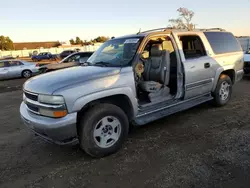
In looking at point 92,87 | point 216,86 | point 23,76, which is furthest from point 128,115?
point 23,76

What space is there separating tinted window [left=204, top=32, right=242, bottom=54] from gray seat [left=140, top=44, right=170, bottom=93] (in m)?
1.47

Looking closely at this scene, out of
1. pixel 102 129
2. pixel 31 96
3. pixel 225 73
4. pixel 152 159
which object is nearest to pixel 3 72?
pixel 31 96

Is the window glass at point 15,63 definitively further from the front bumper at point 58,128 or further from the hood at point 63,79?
the front bumper at point 58,128

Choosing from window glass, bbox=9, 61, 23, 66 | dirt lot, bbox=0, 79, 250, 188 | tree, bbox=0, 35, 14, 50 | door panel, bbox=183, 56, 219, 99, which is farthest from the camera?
tree, bbox=0, 35, 14, 50

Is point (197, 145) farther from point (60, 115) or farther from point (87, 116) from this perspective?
point (60, 115)

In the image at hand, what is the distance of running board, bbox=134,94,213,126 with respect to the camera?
4102mm

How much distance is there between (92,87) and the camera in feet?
11.0

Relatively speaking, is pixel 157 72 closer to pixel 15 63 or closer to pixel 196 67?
pixel 196 67

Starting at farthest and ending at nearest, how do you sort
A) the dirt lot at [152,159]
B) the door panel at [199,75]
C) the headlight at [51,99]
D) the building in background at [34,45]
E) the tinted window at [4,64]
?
1. the building in background at [34,45]
2. the tinted window at [4,64]
3. the door panel at [199,75]
4. the headlight at [51,99]
5. the dirt lot at [152,159]

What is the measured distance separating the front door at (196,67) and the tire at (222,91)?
321 mm

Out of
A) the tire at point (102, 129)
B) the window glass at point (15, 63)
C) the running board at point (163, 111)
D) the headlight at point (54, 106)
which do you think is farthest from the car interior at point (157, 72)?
the window glass at point (15, 63)

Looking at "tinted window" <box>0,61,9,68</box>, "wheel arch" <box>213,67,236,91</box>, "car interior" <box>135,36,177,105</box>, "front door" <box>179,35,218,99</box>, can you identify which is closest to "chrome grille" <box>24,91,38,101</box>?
"car interior" <box>135,36,177,105</box>

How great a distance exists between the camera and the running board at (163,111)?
4102mm

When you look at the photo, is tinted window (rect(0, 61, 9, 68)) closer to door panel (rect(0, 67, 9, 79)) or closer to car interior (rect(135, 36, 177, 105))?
door panel (rect(0, 67, 9, 79))
